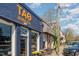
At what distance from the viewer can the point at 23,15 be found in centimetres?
639

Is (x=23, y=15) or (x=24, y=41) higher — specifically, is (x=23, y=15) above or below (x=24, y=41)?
above

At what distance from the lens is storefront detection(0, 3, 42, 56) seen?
6238mm

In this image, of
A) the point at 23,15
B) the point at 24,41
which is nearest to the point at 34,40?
the point at 24,41

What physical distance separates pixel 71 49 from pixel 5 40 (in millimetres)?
1485

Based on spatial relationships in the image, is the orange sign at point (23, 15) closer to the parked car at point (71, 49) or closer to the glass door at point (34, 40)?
the glass door at point (34, 40)

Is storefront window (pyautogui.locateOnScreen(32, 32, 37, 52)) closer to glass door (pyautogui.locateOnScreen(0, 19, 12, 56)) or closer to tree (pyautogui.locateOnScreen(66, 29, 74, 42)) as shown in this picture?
glass door (pyautogui.locateOnScreen(0, 19, 12, 56))

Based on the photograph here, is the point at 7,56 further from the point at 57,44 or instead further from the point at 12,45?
the point at 57,44

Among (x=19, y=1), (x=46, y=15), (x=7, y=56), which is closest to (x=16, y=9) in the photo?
(x=19, y=1)

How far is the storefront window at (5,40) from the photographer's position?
626cm

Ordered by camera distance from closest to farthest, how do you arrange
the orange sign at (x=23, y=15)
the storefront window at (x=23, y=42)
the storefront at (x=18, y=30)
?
the storefront at (x=18, y=30), the orange sign at (x=23, y=15), the storefront window at (x=23, y=42)

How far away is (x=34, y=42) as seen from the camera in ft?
21.4

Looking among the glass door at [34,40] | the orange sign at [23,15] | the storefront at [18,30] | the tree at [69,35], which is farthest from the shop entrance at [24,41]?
the tree at [69,35]

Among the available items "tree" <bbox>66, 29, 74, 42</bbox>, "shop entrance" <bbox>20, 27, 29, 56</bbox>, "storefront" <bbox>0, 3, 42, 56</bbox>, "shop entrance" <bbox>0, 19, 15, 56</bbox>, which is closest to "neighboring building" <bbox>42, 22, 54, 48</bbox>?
"storefront" <bbox>0, 3, 42, 56</bbox>

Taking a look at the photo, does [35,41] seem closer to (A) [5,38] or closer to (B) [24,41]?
(B) [24,41]
